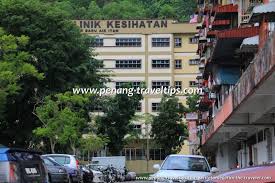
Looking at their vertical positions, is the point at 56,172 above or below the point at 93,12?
below

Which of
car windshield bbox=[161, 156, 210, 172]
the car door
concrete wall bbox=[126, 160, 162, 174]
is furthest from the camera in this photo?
concrete wall bbox=[126, 160, 162, 174]

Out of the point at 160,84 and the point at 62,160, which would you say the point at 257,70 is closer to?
the point at 62,160

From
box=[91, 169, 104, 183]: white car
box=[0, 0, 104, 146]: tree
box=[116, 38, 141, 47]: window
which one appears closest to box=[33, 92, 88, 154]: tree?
box=[0, 0, 104, 146]: tree

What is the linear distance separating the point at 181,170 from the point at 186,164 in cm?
61

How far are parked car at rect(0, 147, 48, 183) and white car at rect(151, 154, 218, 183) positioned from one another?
708 centimetres

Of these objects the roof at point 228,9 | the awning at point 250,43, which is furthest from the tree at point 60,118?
the awning at point 250,43

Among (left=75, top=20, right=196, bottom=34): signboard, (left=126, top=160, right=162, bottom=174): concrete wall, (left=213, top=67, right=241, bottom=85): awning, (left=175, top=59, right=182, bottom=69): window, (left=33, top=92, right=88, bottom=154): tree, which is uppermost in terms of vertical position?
(left=75, top=20, right=196, bottom=34): signboard

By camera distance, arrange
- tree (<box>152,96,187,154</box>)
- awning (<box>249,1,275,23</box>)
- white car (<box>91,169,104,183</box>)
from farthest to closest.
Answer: tree (<box>152,96,187,154</box>) → white car (<box>91,169,104,183</box>) → awning (<box>249,1,275,23</box>)

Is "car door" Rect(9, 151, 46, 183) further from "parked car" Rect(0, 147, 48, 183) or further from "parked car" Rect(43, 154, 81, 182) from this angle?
"parked car" Rect(43, 154, 81, 182)

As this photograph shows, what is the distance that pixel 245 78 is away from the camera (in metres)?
22.5

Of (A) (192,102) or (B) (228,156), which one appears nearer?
(B) (228,156)

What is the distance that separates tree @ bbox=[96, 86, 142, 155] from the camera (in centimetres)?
7194

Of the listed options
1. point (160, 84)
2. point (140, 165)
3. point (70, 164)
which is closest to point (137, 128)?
point (140, 165)

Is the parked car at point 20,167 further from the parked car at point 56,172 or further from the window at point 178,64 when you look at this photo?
the window at point 178,64
